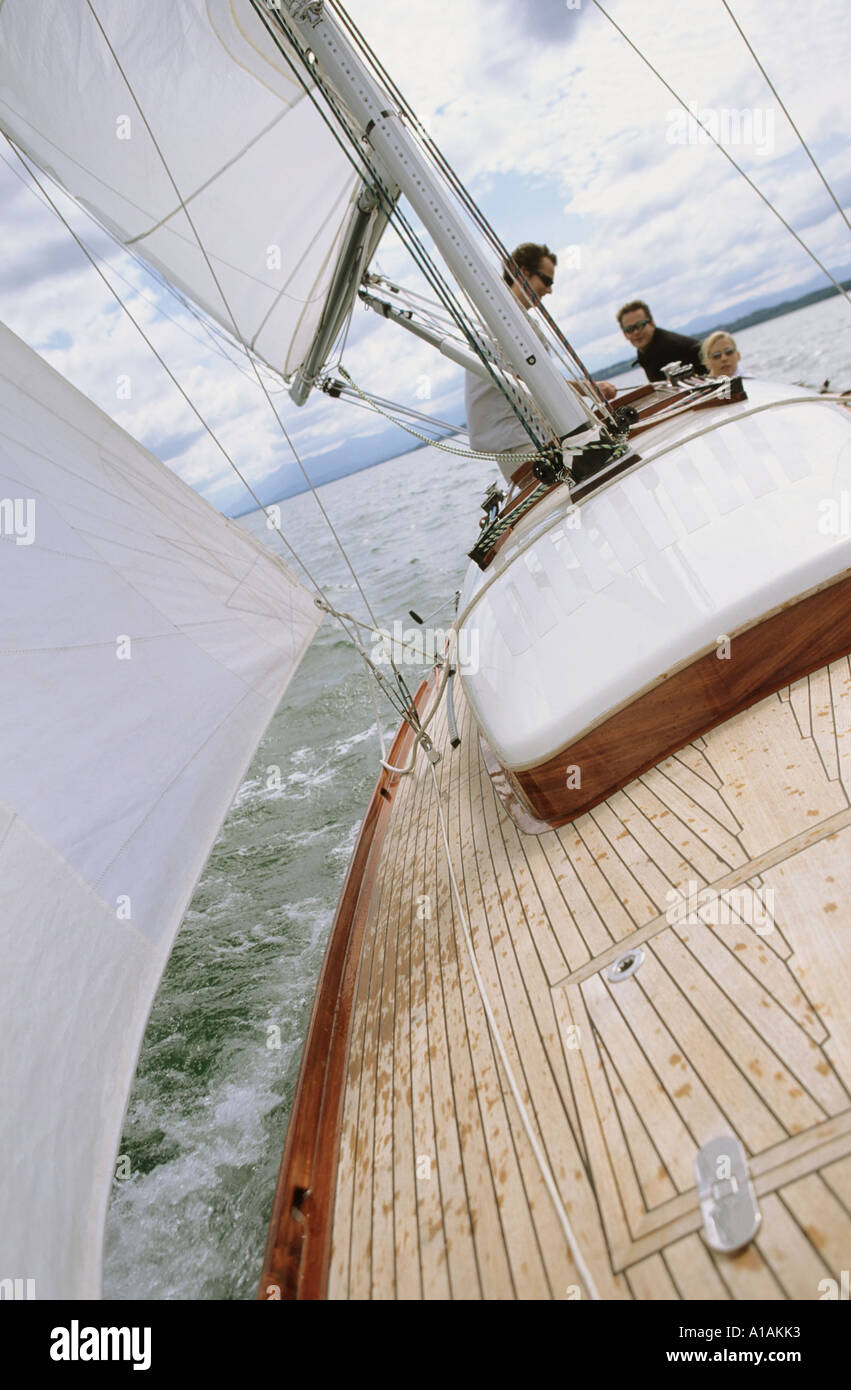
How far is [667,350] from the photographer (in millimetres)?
7230

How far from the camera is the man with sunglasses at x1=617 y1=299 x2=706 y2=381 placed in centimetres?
677

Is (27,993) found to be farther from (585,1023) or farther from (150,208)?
(150,208)

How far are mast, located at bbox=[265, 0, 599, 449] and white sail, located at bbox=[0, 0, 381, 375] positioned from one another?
3.02 ft

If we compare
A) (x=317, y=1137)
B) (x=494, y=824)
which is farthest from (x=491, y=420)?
(x=317, y=1137)

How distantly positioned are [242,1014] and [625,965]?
3345mm

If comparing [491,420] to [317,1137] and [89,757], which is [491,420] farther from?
[317,1137]

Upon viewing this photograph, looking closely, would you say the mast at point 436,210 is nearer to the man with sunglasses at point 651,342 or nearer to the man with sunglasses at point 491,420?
the man with sunglasses at point 491,420

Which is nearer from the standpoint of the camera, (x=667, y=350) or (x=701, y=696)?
(x=701, y=696)

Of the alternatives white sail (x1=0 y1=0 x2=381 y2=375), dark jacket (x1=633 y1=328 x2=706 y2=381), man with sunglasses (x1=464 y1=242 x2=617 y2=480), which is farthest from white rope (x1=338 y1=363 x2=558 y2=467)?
dark jacket (x1=633 y1=328 x2=706 y2=381)

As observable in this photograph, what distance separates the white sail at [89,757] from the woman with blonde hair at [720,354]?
4.43 meters

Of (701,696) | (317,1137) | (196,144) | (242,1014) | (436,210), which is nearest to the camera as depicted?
(317,1137)

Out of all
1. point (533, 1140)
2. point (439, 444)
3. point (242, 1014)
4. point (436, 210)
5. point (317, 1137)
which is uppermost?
point (439, 444)

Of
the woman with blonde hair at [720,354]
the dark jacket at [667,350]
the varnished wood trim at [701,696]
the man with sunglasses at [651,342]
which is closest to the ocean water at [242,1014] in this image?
the varnished wood trim at [701,696]

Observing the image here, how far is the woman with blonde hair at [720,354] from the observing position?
5.95 metres
